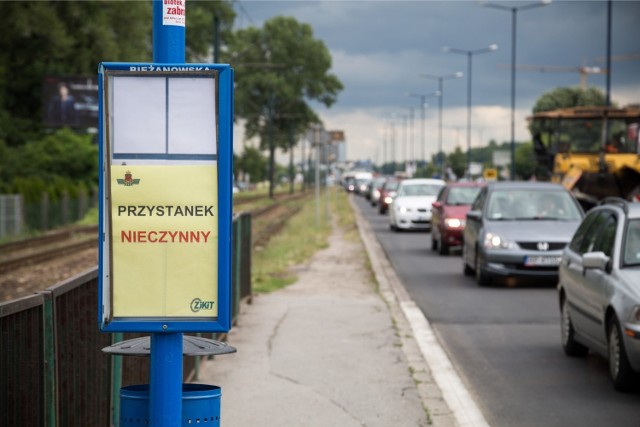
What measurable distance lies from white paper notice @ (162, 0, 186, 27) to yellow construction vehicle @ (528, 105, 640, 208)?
28580 mm

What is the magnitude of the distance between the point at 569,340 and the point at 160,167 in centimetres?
807

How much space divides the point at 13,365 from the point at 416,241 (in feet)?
98.5

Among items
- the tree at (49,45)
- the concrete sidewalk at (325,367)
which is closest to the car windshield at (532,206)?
the concrete sidewalk at (325,367)

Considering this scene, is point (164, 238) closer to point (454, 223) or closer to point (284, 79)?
point (454, 223)

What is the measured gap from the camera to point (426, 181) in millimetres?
40438

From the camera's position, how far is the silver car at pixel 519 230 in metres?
20.2

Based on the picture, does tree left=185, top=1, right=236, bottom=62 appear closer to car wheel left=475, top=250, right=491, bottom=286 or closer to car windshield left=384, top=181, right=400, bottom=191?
car windshield left=384, top=181, right=400, bottom=191

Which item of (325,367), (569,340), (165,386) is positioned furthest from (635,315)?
(165,386)

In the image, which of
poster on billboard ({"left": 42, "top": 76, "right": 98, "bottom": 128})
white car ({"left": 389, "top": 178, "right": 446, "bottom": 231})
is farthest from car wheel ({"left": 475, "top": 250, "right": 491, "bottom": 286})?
poster on billboard ({"left": 42, "top": 76, "right": 98, "bottom": 128})

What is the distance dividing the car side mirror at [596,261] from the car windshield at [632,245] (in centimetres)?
16

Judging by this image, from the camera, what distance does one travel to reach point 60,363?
6.51m

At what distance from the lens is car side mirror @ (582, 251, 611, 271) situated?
1125 cm

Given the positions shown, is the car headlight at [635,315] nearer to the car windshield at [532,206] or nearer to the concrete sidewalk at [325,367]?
the concrete sidewalk at [325,367]

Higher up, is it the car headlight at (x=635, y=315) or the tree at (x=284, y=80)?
the tree at (x=284, y=80)
